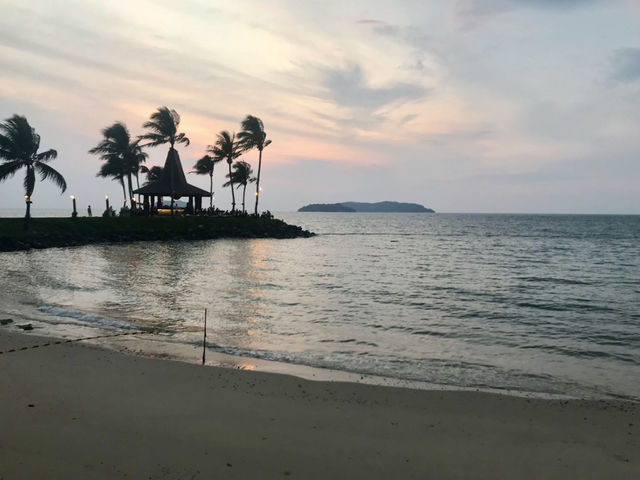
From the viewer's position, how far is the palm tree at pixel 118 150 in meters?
62.9

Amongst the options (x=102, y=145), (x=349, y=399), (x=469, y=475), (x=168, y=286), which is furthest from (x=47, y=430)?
(x=102, y=145)

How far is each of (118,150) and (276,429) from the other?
6568cm

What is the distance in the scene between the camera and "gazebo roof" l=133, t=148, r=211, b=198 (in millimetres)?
59344

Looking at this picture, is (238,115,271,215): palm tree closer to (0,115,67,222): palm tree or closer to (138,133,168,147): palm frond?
(138,133,168,147): palm frond

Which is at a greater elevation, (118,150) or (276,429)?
(118,150)

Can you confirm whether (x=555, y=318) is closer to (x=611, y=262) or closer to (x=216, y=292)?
(x=216, y=292)

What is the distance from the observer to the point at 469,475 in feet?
17.7

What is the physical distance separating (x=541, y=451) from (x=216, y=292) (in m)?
17.6

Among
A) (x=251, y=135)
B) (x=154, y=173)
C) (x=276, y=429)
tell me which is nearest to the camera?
(x=276, y=429)

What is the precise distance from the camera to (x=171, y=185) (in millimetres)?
59875

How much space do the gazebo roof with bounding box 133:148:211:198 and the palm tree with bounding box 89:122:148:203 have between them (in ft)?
16.6

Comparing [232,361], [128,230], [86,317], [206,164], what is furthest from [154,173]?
[232,361]

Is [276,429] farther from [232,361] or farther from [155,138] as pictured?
[155,138]

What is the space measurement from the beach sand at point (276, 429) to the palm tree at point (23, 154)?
126 ft
